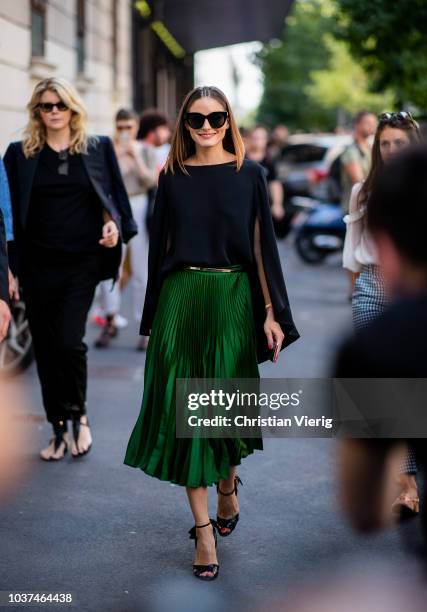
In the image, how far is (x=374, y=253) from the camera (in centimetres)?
510

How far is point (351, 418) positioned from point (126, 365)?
559 cm

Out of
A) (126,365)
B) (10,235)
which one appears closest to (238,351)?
(10,235)

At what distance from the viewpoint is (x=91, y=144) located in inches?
235

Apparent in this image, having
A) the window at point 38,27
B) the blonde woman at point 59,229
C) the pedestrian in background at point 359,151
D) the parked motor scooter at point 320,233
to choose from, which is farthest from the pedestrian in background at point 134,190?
the parked motor scooter at point 320,233

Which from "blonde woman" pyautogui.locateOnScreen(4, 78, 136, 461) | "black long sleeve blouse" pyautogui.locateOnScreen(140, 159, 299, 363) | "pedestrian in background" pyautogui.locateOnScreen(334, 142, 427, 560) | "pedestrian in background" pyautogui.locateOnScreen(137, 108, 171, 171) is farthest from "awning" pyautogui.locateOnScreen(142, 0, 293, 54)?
"pedestrian in background" pyautogui.locateOnScreen(334, 142, 427, 560)

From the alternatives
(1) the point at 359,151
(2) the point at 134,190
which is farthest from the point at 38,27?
(1) the point at 359,151

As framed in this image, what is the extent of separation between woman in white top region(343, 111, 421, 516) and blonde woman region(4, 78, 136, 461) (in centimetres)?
137

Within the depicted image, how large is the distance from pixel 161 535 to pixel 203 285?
1195 mm

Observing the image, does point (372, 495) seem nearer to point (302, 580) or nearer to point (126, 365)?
point (302, 580)

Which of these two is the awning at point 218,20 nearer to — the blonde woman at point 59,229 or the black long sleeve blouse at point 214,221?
the blonde woman at point 59,229

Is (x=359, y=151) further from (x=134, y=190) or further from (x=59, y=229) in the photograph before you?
(x=59, y=229)

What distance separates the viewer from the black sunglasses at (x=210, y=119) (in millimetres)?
4332

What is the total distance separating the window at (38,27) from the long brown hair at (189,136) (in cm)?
743

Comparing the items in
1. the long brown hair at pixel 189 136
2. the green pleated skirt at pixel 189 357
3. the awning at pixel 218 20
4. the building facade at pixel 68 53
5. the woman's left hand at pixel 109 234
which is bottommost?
the green pleated skirt at pixel 189 357
